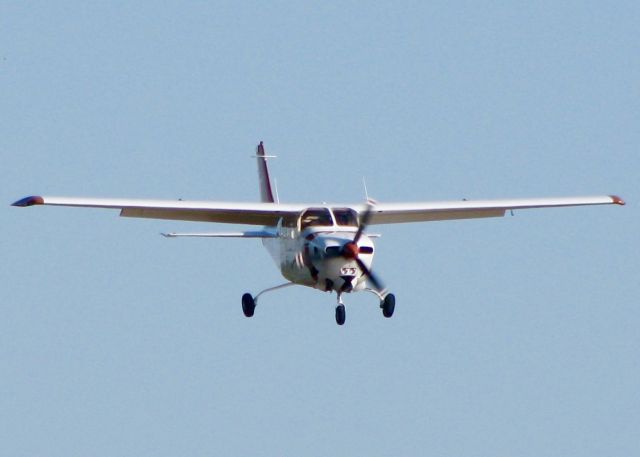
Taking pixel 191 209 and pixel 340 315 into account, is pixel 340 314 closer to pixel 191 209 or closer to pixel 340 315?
pixel 340 315

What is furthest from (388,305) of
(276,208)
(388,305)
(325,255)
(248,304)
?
(248,304)

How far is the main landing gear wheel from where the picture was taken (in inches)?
1668

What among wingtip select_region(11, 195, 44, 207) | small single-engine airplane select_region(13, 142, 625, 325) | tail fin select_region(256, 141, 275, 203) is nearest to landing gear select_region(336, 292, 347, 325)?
small single-engine airplane select_region(13, 142, 625, 325)

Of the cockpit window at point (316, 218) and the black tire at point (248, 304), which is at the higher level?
the cockpit window at point (316, 218)

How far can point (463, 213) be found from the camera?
46.5 meters

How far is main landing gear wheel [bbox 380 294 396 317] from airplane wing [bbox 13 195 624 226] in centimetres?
204

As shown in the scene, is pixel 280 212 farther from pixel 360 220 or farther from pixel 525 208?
pixel 525 208

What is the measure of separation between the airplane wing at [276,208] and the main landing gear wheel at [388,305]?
6.68 feet

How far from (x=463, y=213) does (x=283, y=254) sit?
547 cm

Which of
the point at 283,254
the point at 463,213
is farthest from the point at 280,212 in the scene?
the point at 463,213

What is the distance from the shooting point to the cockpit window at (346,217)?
1638 inches

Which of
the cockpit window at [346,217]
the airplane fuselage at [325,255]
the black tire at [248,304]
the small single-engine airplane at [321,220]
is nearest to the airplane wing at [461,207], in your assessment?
the small single-engine airplane at [321,220]

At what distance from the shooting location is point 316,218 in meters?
41.9

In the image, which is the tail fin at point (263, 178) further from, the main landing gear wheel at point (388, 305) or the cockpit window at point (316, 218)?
the main landing gear wheel at point (388, 305)
